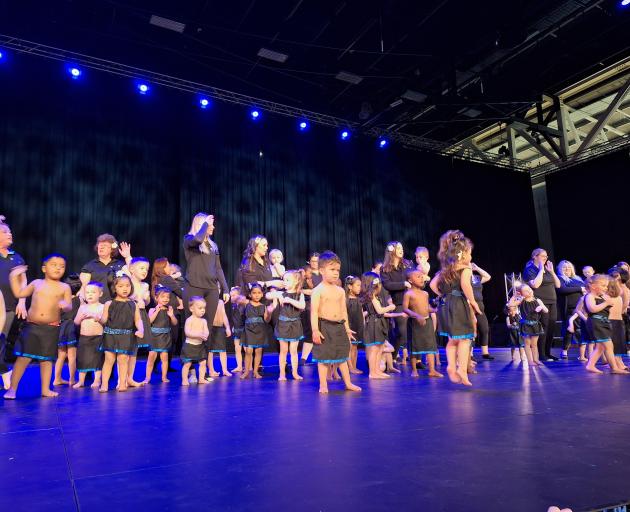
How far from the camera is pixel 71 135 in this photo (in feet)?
29.5

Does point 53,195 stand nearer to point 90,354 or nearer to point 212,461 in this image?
point 90,354

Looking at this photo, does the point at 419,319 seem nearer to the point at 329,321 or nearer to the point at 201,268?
the point at 329,321

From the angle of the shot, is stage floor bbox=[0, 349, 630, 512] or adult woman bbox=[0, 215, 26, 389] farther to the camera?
adult woman bbox=[0, 215, 26, 389]

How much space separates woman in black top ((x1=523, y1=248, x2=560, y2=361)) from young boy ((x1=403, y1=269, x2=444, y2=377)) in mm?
2137

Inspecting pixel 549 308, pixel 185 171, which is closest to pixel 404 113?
pixel 185 171

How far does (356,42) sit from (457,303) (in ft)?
23.3

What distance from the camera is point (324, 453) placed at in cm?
177

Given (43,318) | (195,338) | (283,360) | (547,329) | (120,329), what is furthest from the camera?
(547,329)

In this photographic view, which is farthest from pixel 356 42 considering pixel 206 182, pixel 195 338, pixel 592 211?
pixel 592 211

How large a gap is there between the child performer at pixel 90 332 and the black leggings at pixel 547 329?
565 centimetres

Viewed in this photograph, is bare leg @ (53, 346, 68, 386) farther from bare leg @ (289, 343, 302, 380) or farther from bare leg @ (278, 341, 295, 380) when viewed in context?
bare leg @ (289, 343, 302, 380)

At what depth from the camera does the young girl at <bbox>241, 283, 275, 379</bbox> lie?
211 inches

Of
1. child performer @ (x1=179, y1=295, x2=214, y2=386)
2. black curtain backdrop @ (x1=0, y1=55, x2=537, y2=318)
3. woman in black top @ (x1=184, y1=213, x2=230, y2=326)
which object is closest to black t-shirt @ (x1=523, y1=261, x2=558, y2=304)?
woman in black top @ (x1=184, y1=213, x2=230, y2=326)

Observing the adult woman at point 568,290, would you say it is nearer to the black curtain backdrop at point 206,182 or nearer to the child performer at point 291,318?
the child performer at point 291,318
